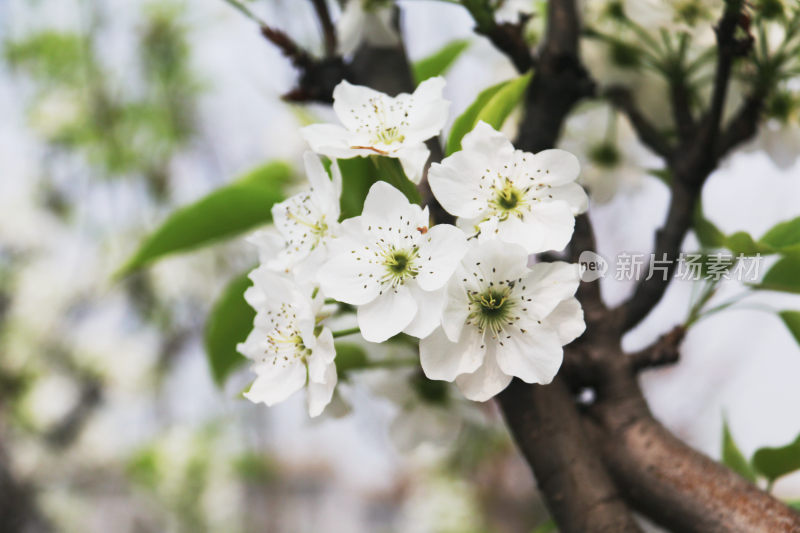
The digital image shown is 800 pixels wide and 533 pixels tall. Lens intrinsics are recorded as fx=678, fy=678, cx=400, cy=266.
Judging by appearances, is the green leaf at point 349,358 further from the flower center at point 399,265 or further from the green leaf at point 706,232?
the green leaf at point 706,232

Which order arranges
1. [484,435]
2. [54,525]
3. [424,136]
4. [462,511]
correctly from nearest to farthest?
[424,136] < [484,435] < [462,511] < [54,525]

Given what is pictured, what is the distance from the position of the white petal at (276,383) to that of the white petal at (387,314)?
0.18 feet

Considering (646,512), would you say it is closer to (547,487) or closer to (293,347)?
(547,487)

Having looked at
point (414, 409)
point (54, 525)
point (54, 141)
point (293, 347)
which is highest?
point (293, 347)

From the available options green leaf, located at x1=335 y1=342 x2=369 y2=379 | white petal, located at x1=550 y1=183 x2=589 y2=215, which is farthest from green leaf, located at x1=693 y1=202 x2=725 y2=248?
green leaf, located at x1=335 y1=342 x2=369 y2=379

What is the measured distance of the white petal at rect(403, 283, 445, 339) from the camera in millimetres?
279

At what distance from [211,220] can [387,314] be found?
0.70 ft

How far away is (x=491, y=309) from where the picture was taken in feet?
Answer: 0.99

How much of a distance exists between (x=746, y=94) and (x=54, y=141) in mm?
1773

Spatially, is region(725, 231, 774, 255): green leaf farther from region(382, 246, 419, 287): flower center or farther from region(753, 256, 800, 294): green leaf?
region(382, 246, 419, 287): flower center

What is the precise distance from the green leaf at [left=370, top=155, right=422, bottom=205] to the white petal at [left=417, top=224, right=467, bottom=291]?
0.15ft

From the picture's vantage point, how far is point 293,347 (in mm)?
331

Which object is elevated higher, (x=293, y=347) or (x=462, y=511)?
(x=293, y=347)

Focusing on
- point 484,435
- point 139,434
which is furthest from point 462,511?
point 139,434
